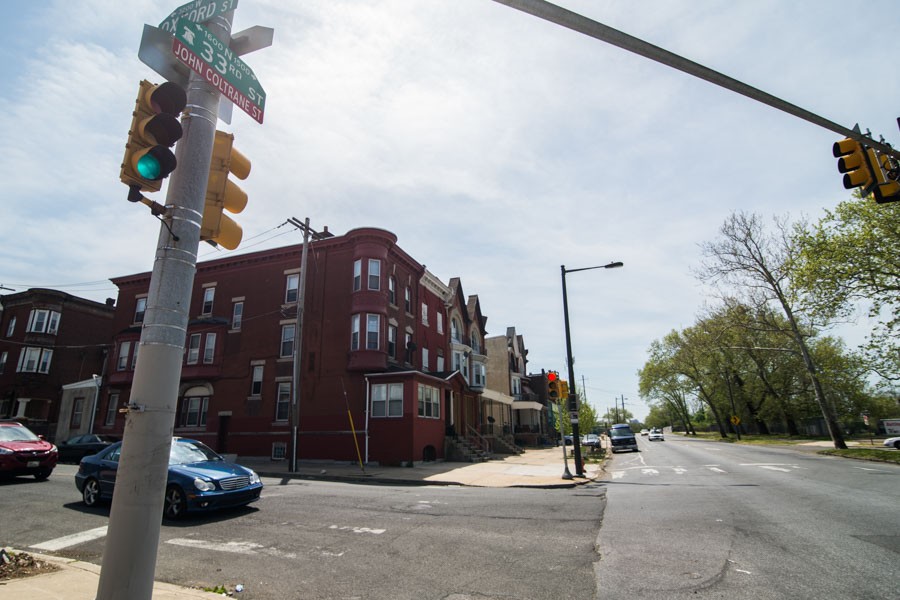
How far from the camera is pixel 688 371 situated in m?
66.1

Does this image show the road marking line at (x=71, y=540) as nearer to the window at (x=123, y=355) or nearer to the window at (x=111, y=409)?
the window at (x=123, y=355)

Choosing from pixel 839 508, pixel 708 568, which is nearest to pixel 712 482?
pixel 839 508

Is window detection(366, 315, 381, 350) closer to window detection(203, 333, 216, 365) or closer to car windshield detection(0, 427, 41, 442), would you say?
window detection(203, 333, 216, 365)

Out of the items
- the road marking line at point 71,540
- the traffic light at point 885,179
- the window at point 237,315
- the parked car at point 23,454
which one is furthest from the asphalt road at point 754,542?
the window at point 237,315

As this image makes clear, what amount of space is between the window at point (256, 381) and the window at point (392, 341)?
7.69 metres

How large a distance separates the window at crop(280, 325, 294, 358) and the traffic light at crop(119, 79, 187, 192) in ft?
79.3

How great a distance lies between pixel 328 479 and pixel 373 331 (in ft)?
29.5

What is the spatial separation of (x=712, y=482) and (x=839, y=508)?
5.31m

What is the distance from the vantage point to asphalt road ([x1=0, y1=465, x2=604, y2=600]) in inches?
212

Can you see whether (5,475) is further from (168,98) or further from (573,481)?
(573,481)

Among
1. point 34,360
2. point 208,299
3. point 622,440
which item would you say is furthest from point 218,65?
point 34,360

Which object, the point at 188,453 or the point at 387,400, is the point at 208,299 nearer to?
the point at 387,400

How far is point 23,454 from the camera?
13070 millimetres

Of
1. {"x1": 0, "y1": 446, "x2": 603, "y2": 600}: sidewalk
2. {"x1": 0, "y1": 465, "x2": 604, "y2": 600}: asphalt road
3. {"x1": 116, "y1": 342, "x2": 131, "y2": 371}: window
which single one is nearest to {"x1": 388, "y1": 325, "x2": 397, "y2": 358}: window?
{"x1": 0, "y1": 446, "x2": 603, "y2": 600}: sidewalk
